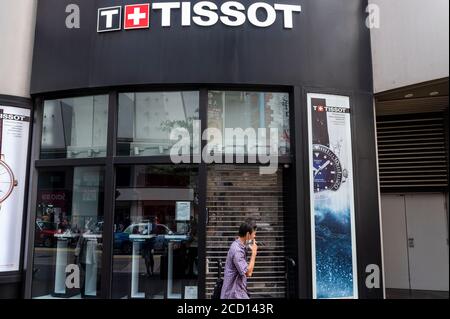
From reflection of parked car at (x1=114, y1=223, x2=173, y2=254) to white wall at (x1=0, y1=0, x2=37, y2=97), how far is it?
297cm

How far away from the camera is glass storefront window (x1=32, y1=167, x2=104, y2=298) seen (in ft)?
23.5

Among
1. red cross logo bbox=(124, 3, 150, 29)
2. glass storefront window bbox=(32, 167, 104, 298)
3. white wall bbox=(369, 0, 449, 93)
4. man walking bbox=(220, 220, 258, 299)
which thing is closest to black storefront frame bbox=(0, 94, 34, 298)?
glass storefront window bbox=(32, 167, 104, 298)

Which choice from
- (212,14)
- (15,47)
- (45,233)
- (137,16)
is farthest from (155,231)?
(15,47)

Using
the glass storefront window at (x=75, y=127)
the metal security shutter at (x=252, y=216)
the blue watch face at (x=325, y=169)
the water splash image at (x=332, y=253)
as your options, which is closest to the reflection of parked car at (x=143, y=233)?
the metal security shutter at (x=252, y=216)

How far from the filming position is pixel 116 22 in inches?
282

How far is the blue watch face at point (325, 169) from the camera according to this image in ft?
22.3

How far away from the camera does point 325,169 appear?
6836mm

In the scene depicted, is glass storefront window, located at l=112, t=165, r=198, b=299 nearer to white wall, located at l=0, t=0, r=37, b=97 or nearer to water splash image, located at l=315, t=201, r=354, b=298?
water splash image, located at l=315, t=201, r=354, b=298

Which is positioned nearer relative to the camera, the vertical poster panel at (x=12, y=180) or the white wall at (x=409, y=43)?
the white wall at (x=409, y=43)

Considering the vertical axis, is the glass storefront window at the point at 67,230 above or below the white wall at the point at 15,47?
below

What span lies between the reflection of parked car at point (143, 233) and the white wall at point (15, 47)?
2969mm

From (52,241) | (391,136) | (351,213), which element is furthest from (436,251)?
(52,241)

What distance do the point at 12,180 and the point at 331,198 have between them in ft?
17.3

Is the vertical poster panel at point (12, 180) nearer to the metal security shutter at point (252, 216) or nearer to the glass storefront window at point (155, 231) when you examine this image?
the glass storefront window at point (155, 231)
